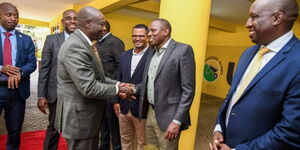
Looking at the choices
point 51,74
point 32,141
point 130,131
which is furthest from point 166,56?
point 32,141

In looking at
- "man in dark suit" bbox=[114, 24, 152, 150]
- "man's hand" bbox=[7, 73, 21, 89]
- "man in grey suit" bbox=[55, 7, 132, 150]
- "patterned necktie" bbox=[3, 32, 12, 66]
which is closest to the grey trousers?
"man in grey suit" bbox=[55, 7, 132, 150]

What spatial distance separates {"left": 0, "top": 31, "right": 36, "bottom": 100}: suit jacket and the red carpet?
97cm

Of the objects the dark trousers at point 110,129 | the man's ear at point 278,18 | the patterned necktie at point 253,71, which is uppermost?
the man's ear at point 278,18

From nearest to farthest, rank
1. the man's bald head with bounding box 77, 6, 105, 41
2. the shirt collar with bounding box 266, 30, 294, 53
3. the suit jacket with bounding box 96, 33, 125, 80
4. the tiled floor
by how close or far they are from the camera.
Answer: the shirt collar with bounding box 266, 30, 294, 53, the man's bald head with bounding box 77, 6, 105, 41, the suit jacket with bounding box 96, 33, 125, 80, the tiled floor

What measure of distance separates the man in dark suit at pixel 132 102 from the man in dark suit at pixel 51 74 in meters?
0.72

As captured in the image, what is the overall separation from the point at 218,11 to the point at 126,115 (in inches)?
229

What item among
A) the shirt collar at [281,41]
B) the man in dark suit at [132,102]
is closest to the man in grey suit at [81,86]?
the man in dark suit at [132,102]

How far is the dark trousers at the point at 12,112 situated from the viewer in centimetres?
233

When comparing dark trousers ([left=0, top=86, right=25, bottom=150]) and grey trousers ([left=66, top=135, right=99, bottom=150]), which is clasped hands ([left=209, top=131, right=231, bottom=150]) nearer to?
grey trousers ([left=66, top=135, right=99, bottom=150])

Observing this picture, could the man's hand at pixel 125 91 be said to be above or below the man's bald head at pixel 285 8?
below

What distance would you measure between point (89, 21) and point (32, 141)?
2.43m

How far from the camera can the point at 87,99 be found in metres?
1.72

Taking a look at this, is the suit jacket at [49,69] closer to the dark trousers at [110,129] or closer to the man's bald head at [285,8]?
the dark trousers at [110,129]

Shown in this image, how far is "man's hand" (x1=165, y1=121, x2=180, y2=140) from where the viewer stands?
70.7 inches
